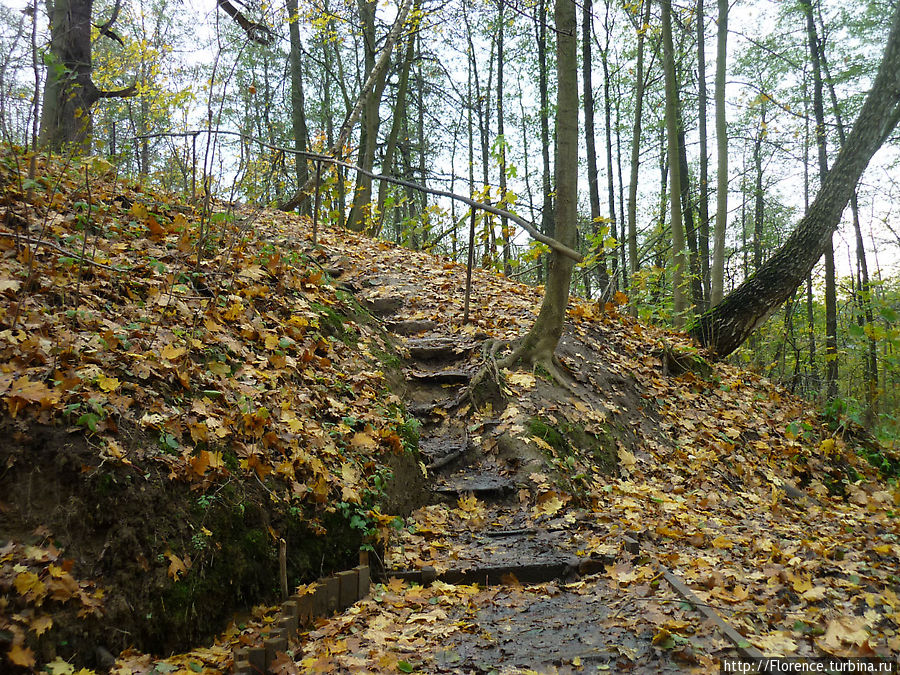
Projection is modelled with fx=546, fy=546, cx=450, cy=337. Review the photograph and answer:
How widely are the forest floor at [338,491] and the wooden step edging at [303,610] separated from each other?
77 millimetres

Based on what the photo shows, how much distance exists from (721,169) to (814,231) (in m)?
2.27

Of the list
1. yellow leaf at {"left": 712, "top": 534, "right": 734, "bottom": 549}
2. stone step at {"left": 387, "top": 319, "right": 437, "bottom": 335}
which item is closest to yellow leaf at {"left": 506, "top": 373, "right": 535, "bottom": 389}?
stone step at {"left": 387, "top": 319, "right": 437, "bottom": 335}

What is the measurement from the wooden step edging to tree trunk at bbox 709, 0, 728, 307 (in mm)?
8190

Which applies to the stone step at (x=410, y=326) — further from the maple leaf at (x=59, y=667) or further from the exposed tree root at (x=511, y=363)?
the maple leaf at (x=59, y=667)

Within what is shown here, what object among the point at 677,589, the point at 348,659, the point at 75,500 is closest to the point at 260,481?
the point at 75,500

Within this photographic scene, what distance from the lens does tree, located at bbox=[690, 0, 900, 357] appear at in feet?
24.6

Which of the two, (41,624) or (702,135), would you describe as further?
(702,135)

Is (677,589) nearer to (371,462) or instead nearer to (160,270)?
(371,462)

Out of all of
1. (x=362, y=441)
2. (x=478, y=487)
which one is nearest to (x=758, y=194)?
(x=478, y=487)

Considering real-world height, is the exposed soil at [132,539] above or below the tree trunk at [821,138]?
below

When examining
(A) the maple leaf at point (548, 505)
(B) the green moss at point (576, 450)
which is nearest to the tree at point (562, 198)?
(B) the green moss at point (576, 450)

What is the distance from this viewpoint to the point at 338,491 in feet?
12.3

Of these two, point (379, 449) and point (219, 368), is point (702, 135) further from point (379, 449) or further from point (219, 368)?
point (219, 368)

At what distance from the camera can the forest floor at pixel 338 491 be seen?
2.60m
